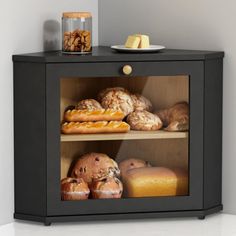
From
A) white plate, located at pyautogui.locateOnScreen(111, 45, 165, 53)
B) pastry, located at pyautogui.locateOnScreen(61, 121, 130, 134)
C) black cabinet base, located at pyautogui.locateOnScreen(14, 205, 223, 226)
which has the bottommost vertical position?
black cabinet base, located at pyautogui.locateOnScreen(14, 205, 223, 226)

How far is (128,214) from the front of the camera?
8.66 ft

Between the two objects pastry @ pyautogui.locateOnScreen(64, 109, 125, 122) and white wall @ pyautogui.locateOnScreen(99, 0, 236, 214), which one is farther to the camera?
white wall @ pyautogui.locateOnScreen(99, 0, 236, 214)

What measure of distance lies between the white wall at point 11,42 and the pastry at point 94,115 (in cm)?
19

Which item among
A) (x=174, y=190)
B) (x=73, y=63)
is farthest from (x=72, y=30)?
(x=174, y=190)

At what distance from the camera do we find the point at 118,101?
2.62 metres

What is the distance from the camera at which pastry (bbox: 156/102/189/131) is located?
263cm

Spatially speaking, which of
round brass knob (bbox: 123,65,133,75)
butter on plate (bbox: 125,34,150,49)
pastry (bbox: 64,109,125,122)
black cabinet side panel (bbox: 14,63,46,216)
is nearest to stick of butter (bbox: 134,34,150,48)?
butter on plate (bbox: 125,34,150,49)

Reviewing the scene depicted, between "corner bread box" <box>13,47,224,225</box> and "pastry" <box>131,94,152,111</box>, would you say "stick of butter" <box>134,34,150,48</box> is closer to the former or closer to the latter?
"corner bread box" <box>13,47,224,225</box>

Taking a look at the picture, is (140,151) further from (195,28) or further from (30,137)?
(195,28)

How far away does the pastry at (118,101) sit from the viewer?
2.61 metres

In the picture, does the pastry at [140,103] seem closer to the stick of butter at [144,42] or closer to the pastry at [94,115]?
the pastry at [94,115]

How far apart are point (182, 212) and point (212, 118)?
314 millimetres

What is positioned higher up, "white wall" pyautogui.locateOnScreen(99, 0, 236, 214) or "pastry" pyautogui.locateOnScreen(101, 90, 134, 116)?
"white wall" pyautogui.locateOnScreen(99, 0, 236, 214)

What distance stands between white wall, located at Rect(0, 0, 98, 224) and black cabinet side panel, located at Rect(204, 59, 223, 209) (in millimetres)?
544
